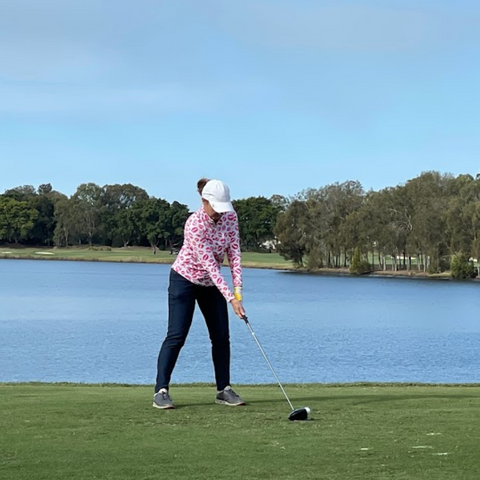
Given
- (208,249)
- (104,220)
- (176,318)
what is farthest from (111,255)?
(208,249)

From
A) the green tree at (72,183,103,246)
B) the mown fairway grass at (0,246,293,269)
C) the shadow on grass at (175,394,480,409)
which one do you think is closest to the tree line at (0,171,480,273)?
the mown fairway grass at (0,246,293,269)

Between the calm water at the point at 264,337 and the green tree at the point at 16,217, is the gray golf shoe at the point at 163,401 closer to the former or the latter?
the calm water at the point at 264,337

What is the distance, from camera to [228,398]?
9.14 metres

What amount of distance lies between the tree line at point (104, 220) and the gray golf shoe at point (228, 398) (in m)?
161

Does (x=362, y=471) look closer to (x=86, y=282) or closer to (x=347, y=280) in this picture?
(x=86, y=282)

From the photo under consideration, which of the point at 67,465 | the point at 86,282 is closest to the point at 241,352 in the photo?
the point at 67,465

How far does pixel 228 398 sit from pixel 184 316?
96 cm

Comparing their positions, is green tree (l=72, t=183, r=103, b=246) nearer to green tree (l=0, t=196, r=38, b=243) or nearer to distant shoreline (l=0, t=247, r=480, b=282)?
distant shoreline (l=0, t=247, r=480, b=282)

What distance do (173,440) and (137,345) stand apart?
27791 mm

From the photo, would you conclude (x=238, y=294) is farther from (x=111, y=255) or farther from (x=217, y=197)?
(x=111, y=255)

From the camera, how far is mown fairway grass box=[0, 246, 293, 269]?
522 ft

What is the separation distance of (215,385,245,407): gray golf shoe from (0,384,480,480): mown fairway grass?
7.3 inches

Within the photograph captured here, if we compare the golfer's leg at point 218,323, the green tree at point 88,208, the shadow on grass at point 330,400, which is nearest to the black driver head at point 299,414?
the shadow on grass at point 330,400

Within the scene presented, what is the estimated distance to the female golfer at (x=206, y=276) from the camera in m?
8.63
